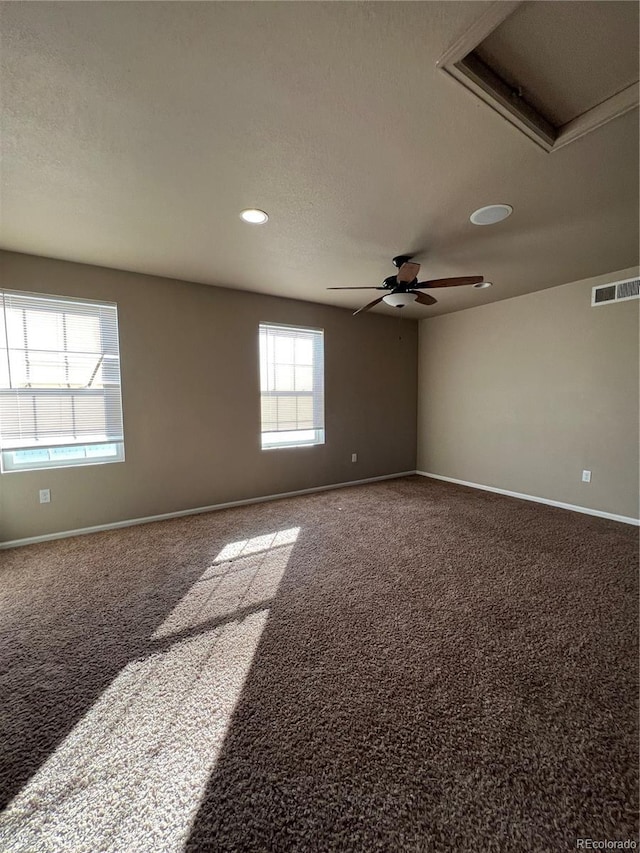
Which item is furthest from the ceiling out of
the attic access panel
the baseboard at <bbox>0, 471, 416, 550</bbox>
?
the baseboard at <bbox>0, 471, 416, 550</bbox>

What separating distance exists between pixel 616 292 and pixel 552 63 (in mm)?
2934

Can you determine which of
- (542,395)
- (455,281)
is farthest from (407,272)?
(542,395)

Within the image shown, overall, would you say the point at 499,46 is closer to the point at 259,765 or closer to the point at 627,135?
the point at 627,135

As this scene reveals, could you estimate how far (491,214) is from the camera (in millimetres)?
2326

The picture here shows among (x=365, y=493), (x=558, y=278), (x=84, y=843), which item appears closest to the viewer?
(x=84, y=843)

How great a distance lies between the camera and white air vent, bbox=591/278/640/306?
329 cm

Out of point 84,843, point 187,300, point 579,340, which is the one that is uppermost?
point 187,300

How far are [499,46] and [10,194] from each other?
8.90 feet

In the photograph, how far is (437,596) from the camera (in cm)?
222

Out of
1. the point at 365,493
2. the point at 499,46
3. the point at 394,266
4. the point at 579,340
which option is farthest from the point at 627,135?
the point at 365,493

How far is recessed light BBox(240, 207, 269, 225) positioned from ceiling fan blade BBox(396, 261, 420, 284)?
109cm

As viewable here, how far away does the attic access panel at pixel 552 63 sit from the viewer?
1.15 m

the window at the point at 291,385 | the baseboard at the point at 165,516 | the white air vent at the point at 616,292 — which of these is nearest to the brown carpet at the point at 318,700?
the baseboard at the point at 165,516

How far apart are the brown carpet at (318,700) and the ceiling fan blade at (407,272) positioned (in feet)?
7.56
